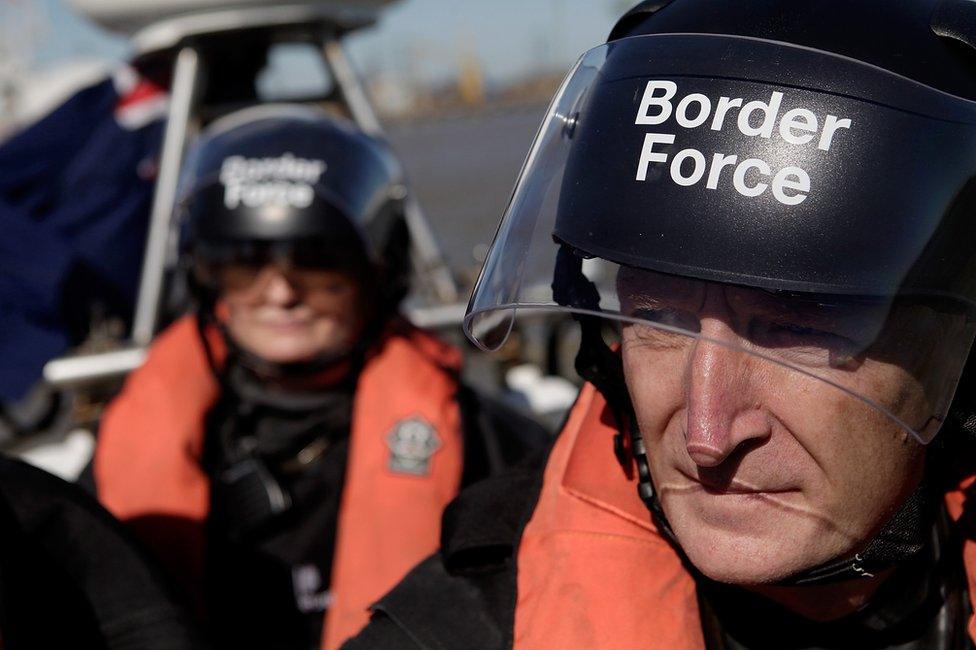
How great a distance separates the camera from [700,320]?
123cm

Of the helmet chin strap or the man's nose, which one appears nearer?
the man's nose

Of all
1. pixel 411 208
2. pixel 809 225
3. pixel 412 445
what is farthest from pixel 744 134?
pixel 411 208

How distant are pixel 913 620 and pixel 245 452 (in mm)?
1674

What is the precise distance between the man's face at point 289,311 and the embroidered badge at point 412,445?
0.87 ft

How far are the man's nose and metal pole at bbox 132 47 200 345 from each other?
3.63 m

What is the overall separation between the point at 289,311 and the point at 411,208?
2378 millimetres

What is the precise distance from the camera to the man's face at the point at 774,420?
1194 mm

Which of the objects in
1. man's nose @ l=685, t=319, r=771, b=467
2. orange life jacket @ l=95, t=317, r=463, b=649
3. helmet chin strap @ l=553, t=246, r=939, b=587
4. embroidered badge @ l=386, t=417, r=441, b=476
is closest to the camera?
man's nose @ l=685, t=319, r=771, b=467

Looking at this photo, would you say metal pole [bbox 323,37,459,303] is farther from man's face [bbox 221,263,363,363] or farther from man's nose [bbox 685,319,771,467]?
man's nose [bbox 685,319,771,467]

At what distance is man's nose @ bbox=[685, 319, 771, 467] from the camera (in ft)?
3.91

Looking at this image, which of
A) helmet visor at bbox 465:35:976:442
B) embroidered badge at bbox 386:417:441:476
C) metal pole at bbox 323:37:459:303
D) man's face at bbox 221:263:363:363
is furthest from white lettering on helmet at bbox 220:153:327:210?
metal pole at bbox 323:37:459:303

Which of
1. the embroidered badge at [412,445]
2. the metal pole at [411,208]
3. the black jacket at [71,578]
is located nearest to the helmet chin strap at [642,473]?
the black jacket at [71,578]

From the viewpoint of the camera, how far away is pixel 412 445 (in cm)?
266

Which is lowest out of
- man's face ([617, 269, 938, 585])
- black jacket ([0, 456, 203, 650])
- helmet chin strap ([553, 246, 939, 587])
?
black jacket ([0, 456, 203, 650])
